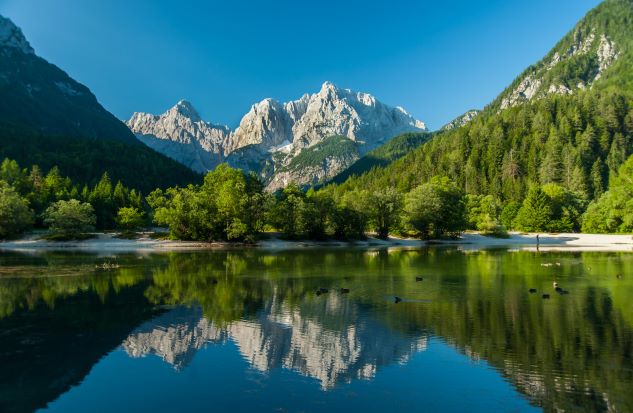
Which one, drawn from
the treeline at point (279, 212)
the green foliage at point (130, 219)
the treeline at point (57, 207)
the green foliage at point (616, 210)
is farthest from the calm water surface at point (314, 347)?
the green foliage at point (130, 219)

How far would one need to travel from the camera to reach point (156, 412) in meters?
13.9

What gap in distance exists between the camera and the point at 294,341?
2200 cm

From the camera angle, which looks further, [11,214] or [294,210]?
[294,210]

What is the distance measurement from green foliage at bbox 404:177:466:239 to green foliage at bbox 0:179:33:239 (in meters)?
91.3

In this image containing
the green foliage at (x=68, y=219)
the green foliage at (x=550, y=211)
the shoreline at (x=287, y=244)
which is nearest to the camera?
the shoreline at (x=287, y=244)

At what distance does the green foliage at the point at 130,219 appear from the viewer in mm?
123125

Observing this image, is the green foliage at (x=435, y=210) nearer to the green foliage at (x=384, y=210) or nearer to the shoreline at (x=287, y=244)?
the green foliage at (x=384, y=210)

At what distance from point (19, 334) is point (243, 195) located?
81709mm

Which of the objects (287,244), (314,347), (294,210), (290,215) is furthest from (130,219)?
(314,347)

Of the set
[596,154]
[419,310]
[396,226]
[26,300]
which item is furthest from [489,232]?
[26,300]

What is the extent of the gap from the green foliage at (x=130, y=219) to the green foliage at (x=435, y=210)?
241 feet

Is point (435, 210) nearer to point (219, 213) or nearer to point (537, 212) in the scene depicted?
point (537, 212)

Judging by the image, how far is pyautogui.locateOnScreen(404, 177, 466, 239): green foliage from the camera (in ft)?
383

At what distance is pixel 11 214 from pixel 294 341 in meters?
100
